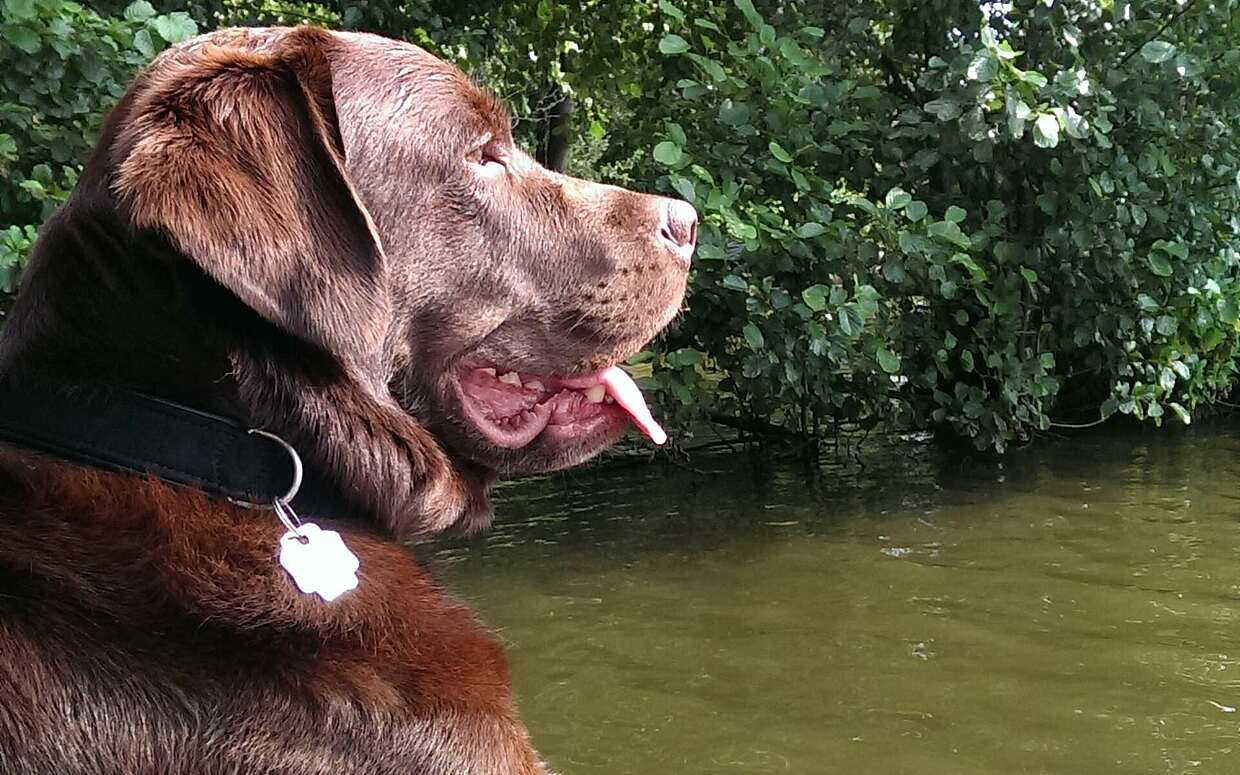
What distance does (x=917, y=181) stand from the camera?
24.4 feet

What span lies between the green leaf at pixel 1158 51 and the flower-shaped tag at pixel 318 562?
19.9ft

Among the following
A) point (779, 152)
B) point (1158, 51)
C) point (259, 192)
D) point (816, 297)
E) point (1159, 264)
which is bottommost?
point (816, 297)

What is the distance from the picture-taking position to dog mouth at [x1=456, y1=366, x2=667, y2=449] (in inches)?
94.3

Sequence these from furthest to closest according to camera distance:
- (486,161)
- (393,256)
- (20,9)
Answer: (20,9) → (486,161) → (393,256)

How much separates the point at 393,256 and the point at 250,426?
0.55 metres

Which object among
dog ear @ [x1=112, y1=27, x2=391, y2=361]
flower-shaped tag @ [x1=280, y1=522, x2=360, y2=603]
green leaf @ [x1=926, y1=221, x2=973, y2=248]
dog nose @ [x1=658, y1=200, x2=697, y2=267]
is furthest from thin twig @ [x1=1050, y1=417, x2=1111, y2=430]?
flower-shaped tag @ [x1=280, y1=522, x2=360, y2=603]

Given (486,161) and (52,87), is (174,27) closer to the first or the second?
(52,87)

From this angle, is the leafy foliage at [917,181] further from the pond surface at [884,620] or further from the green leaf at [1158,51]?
the pond surface at [884,620]

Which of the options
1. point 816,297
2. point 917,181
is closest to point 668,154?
point 816,297

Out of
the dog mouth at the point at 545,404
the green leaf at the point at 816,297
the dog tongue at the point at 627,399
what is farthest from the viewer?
the green leaf at the point at 816,297

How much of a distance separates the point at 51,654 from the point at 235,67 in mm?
988

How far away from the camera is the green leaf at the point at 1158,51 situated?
6320mm

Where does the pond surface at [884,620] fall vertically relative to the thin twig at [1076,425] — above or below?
below

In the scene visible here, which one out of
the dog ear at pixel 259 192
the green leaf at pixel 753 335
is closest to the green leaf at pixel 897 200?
the green leaf at pixel 753 335
